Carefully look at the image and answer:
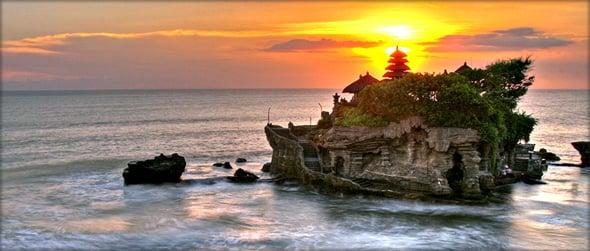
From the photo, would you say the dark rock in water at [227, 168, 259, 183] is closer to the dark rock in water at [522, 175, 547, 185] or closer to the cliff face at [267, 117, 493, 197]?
the cliff face at [267, 117, 493, 197]

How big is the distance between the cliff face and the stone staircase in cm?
11

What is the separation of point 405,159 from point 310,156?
1006cm

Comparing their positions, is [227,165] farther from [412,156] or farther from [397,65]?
[412,156]

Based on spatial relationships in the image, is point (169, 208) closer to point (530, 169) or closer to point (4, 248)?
point (4, 248)

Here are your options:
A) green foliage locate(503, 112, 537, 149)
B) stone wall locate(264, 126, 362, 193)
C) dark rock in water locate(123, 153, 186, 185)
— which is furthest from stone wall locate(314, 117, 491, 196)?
dark rock in water locate(123, 153, 186, 185)

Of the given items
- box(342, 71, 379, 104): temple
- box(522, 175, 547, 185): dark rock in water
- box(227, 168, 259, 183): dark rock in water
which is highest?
box(342, 71, 379, 104): temple

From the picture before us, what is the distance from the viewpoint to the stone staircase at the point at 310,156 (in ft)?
162

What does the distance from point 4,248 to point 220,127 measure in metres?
83.6

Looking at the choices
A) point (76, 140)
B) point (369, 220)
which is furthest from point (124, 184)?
point (76, 140)

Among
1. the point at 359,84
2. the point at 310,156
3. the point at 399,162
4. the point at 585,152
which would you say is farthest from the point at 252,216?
the point at 585,152

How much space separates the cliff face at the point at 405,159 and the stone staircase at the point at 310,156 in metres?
0.11

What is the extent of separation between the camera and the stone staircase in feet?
162

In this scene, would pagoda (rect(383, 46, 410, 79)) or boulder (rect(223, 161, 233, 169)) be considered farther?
boulder (rect(223, 161, 233, 169))

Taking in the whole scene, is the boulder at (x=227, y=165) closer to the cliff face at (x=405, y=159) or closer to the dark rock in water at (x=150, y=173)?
the dark rock in water at (x=150, y=173)
